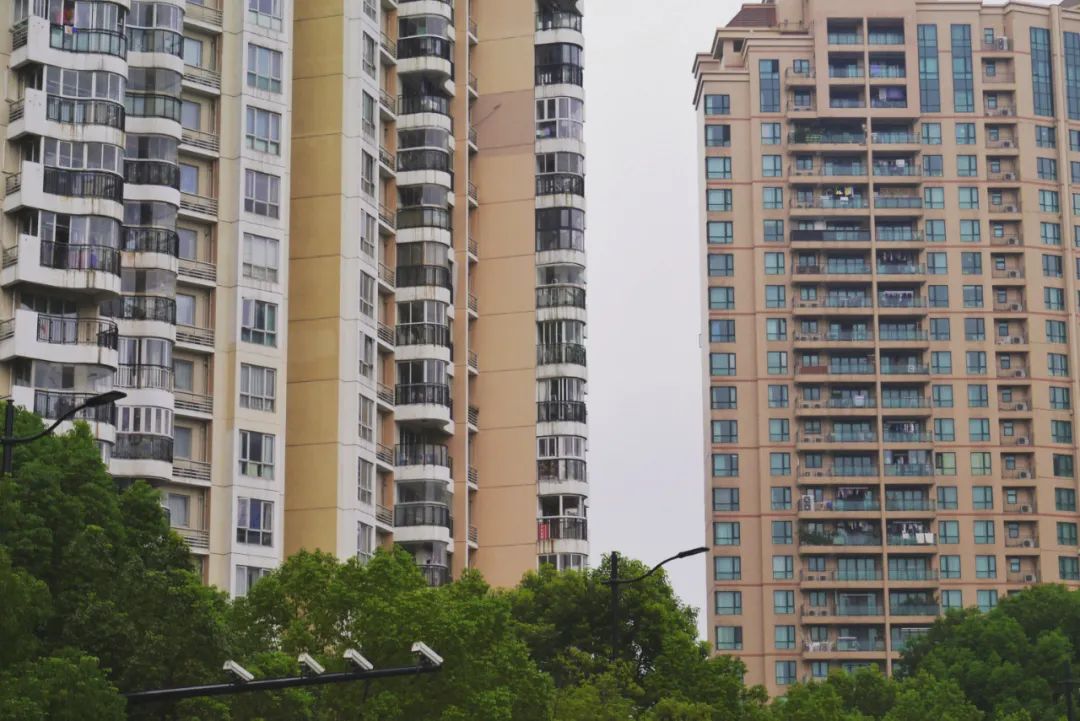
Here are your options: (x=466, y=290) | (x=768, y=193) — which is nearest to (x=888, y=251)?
(x=768, y=193)

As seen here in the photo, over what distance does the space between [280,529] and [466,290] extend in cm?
2640

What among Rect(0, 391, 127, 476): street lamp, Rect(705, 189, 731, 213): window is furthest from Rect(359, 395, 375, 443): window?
Rect(705, 189, 731, 213): window

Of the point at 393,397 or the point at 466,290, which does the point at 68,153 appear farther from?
the point at 466,290

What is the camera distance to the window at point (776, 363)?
151500 millimetres

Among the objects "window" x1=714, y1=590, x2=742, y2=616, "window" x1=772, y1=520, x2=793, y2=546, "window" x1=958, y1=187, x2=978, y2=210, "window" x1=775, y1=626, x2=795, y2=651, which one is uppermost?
"window" x1=958, y1=187, x2=978, y2=210

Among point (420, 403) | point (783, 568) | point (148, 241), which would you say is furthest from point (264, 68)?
point (783, 568)

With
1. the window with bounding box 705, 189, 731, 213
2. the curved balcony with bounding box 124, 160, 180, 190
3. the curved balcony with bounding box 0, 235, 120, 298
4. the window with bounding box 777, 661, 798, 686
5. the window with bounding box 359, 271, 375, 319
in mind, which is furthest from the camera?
the window with bounding box 705, 189, 731, 213

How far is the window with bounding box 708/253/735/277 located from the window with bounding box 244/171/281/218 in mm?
72214

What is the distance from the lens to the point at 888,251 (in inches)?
6029

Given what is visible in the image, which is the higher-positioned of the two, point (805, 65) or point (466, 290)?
point (805, 65)

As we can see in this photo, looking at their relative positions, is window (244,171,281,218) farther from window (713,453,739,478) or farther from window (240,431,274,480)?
window (713,453,739,478)

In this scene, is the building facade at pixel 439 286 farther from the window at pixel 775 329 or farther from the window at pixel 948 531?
the window at pixel 948 531

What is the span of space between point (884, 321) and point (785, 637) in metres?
23.6

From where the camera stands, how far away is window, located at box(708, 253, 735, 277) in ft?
503
